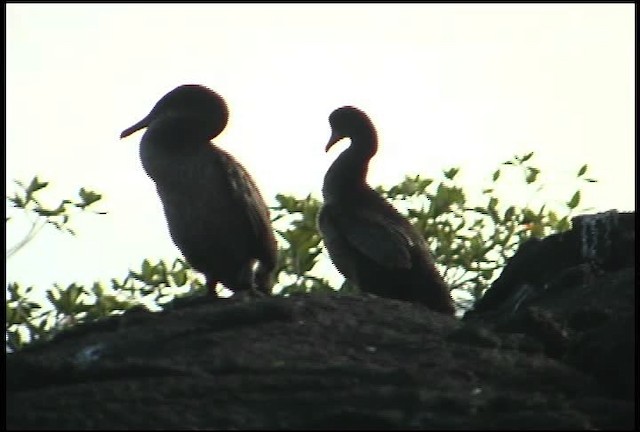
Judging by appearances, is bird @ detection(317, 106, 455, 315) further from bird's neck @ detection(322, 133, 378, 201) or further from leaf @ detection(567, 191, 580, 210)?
leaf @ detection(567, 191, 580, 210)

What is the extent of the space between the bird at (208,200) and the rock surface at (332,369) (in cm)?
215

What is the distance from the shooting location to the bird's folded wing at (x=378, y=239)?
10531 mm

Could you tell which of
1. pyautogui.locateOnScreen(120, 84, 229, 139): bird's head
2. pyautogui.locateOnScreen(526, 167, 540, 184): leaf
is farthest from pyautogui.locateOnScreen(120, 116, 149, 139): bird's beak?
pyautogui.locateOnScreen(526, 167, 540, 184): leaf

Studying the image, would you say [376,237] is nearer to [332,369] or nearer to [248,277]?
[248,277]

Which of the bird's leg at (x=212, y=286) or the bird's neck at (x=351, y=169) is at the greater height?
the bird's neck at (x=351, y=169)

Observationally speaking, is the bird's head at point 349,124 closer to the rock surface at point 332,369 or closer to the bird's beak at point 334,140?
the bird's beak at point 334,140

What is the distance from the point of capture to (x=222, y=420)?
5586mm

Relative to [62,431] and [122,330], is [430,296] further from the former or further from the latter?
[62,431]

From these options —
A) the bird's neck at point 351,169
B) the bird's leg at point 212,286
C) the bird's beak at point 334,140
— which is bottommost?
the bird's leg at point 212,286

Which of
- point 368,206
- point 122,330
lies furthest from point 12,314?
point 122,330

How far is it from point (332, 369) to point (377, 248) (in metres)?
4.52

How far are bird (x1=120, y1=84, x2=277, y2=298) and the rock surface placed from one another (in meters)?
2.15

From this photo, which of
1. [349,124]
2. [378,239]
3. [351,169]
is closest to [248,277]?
[378,239]

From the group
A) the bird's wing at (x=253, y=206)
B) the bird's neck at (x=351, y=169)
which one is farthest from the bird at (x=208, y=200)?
the bird's neck at (x=351, y=169)
